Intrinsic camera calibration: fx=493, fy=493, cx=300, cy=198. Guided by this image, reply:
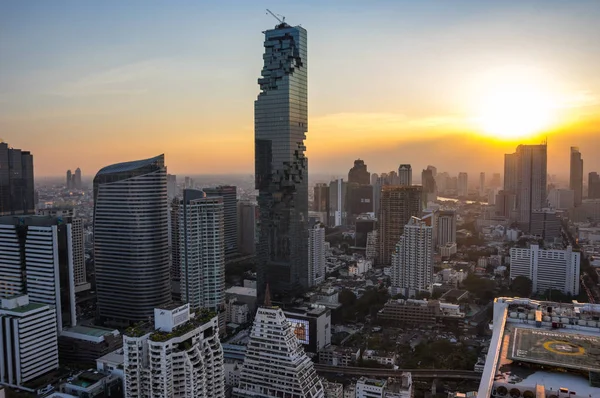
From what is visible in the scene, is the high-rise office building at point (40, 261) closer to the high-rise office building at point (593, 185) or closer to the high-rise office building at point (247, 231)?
the high-rise office building at point (247, 231)

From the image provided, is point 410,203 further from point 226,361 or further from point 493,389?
point 493,389

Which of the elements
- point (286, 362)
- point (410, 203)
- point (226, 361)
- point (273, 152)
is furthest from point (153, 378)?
point (410, 203)

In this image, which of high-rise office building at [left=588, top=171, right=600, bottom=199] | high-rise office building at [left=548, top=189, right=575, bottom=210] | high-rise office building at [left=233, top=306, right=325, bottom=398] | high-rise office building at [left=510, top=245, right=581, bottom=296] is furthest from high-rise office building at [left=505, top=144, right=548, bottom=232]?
high-rise office building at [left=233, top=306, right=325, bottom=398]

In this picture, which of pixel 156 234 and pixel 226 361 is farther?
pixel 156 234

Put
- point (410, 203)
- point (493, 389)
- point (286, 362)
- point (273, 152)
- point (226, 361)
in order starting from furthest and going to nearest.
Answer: point (410, 203) < point (273, 152) < point (226, 361) < point (286, 362) < point (493, 389)

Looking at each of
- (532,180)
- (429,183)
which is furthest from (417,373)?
(429,183)

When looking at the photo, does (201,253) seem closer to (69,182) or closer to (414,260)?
(414,260)

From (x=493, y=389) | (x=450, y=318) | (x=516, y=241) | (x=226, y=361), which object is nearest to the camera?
(x=493, y=389)
